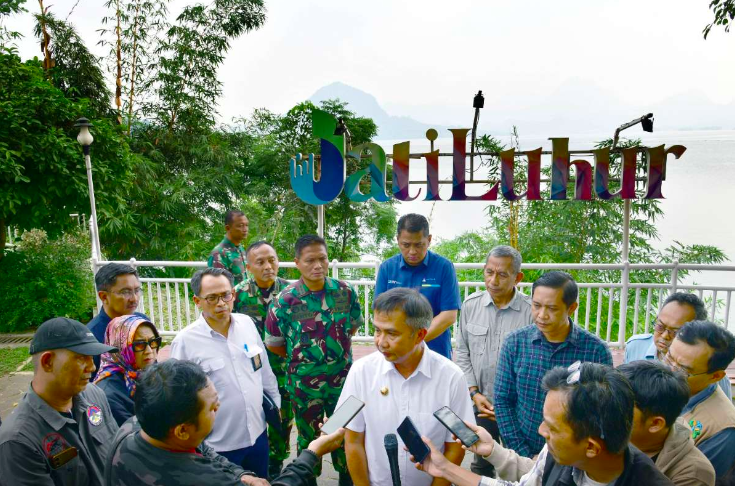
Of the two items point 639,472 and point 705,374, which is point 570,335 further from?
point 639,472

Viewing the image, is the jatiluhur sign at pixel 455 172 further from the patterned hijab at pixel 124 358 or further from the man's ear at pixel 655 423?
the man's ear at pixel 655 423

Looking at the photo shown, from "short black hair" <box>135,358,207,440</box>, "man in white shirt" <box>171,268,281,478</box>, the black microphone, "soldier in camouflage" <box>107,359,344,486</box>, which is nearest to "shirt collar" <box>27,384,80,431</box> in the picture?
"soldier in camouflage" <box>107,359,344,486</box>

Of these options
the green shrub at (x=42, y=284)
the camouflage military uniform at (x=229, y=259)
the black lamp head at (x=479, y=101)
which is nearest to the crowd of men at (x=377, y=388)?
the camouflage military uniform at (x=229, y=259)

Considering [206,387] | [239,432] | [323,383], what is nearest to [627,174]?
[323,383]

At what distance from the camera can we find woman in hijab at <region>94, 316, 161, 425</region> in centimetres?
195

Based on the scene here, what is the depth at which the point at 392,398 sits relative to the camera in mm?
1825

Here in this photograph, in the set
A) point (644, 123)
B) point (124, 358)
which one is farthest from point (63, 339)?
point (644, 123)

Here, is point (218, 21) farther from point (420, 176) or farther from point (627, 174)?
point (627, 174)

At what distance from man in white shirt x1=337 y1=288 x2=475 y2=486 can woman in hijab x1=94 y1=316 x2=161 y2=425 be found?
83 centimetres

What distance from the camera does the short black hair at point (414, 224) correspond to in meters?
2.93

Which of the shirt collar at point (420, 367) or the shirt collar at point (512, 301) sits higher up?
the shirt collar at point (512, 301)

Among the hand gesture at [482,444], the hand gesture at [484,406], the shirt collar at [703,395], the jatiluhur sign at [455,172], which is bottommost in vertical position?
the hand gesture at [484,406]

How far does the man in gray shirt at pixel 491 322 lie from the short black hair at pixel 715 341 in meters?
0.92

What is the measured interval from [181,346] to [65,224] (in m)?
5.29
